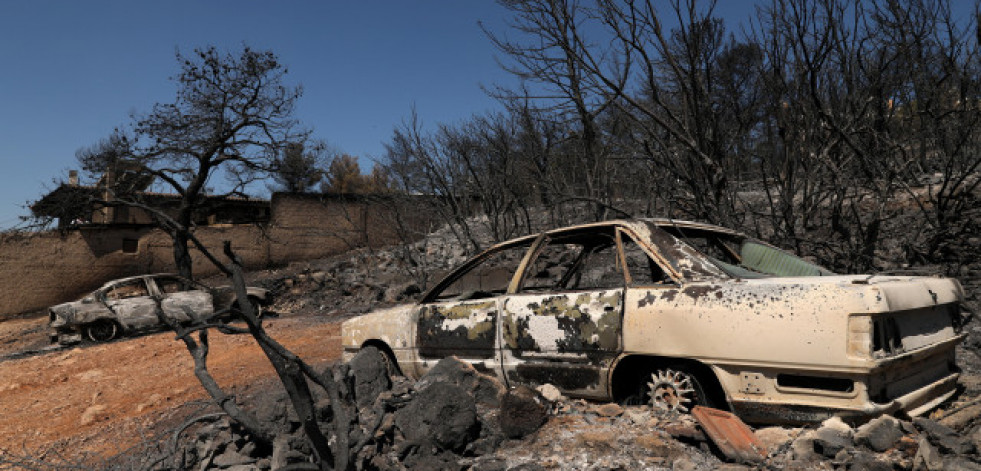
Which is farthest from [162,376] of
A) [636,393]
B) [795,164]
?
[795,164]

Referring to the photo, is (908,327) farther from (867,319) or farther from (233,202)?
(233,202)

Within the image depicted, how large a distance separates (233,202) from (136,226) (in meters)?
7.20

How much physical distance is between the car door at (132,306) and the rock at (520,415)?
11.2m

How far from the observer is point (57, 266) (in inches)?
738

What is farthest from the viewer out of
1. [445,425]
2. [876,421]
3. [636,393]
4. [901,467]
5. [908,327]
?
[636,393]

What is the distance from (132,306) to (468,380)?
11.5 m

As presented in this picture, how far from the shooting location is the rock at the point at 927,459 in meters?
2.25

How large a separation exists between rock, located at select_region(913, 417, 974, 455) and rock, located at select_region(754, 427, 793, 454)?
546 mm

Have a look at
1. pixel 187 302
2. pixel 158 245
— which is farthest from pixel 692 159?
pixel 158 245

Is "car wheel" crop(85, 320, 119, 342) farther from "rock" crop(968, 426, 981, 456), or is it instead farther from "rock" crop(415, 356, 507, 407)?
"rock" crop(968, 426, 981, 456)

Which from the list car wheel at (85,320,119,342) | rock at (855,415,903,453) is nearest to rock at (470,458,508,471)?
rock at (855,415,903,453)

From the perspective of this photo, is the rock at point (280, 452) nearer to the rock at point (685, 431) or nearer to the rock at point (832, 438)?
the rock at point (685, 431)

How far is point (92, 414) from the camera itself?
19.1 ft

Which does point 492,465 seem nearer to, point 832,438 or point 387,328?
point 832,438
